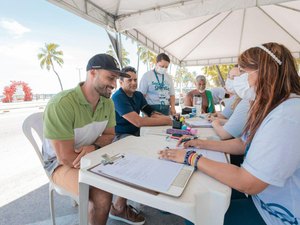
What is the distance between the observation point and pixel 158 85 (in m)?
2.90

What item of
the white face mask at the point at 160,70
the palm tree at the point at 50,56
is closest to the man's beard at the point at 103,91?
the white face mask at the point at 160,70

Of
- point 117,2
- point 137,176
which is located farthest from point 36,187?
point 117,2

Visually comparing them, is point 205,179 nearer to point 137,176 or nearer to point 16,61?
point 137,176

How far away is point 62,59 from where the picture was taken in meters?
26.7

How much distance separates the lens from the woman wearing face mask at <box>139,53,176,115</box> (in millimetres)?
2854

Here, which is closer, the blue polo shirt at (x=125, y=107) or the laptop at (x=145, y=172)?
the laptop at (x=145, y=172)

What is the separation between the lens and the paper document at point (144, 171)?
0.68m

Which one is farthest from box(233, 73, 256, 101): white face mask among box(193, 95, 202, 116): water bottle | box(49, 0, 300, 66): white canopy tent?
box(49, 0, 300, 66): white canopy tent

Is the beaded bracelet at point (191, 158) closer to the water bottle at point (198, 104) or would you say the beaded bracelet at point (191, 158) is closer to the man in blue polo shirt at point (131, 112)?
the man in blue polo shirt at point (131, 112)

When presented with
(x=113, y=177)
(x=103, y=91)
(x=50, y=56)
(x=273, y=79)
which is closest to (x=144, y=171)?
(x=113, y=177)

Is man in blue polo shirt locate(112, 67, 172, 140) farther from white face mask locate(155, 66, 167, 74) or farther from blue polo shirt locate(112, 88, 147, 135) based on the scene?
white face mask locate(155, 66, 167, 74)

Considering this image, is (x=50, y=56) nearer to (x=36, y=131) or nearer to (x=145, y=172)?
(x=36, y=131)

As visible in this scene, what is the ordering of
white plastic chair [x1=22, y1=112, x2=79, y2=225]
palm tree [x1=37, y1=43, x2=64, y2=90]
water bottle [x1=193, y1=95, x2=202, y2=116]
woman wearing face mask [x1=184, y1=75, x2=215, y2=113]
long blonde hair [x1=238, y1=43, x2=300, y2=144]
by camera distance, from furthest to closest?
palm tree [x1=37, y1=43, x2=64, y2=90] < woman wearing face mask [x1=184, y1=75, x2=215, y2=113] < water bottle [x1=193, y1=95, x2=202, y2=116] < white plastic chair [x1=22, y1=112, x2=79, y2=225] < long blonde hair [x1=238, y1=43, x2=300, y2=144]

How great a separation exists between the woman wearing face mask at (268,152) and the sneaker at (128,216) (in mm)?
967
